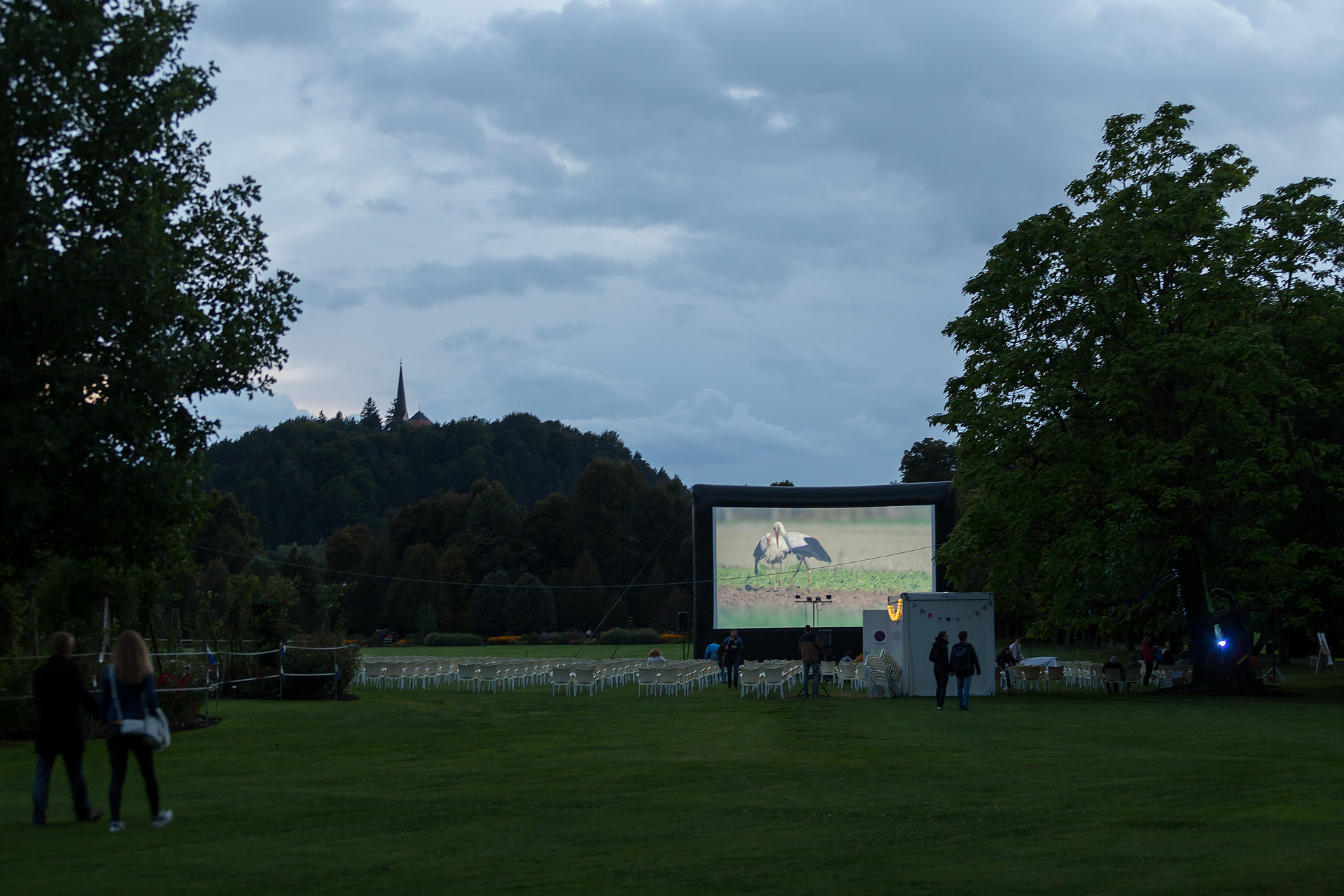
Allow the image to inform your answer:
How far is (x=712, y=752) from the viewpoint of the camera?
12.0m

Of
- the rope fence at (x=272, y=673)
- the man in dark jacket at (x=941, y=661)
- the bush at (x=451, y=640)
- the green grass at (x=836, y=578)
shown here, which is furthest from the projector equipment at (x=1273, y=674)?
the bush at (x=451, y=640)

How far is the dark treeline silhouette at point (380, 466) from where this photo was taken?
10925 cm

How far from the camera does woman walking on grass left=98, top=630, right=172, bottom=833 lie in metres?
7.36

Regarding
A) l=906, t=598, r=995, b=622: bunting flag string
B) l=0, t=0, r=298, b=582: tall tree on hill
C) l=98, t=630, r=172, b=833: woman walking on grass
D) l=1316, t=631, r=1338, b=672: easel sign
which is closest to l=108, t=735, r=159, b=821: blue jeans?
l=98, t=630, r=172, b=833: woman walking on grass

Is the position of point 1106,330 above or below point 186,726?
above

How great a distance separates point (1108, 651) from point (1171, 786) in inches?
1611

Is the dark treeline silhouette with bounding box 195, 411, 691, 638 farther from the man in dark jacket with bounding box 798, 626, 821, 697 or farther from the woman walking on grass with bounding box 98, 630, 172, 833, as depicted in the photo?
the woman walking on grass with bounding box 98, 630, 172, 833

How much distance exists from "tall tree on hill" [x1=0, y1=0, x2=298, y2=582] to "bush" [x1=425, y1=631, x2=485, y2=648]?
179ft

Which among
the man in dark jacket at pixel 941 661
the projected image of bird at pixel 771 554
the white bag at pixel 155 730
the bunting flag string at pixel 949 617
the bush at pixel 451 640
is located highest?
the projected image of bird at pixel 771 554

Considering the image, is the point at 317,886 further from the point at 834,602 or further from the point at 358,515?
the point at 358,515

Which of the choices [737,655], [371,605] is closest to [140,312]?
[737,655]

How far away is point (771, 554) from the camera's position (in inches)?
1396

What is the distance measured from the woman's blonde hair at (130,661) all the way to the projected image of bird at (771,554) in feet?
93.6

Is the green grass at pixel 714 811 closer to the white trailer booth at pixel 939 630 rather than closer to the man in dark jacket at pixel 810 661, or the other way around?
the white trailer booth at pixel 939 630
